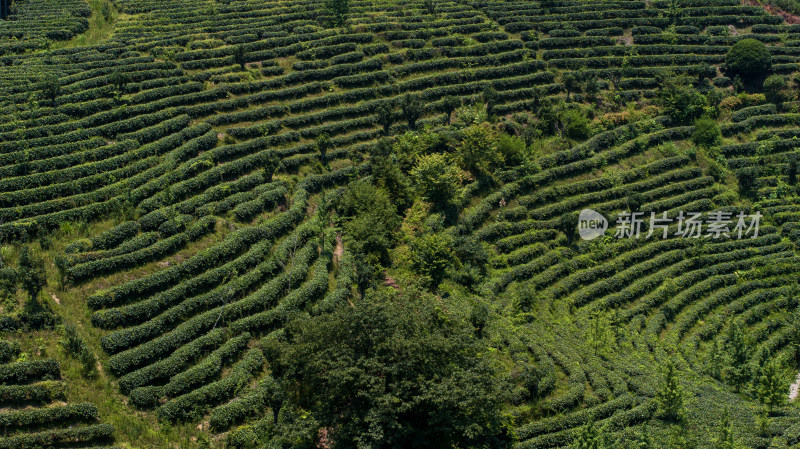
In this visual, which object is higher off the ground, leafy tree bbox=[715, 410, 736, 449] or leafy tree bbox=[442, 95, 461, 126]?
leafy tree bbox=[442, 95, 461, 126]

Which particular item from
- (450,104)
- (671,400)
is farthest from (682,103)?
(671,400)

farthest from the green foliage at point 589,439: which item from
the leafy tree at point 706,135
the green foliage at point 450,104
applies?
the leafy tree at point 706,135

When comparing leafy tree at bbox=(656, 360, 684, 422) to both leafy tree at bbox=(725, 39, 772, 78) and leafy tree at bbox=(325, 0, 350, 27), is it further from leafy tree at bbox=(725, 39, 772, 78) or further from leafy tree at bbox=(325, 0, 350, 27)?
leafy tree at bbox=(325, 0, 350, 27)

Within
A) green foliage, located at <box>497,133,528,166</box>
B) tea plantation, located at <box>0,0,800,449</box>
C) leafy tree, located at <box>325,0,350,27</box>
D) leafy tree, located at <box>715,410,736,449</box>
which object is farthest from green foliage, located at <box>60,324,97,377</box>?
leafy tree, located at <box>325,0,350,27</box>

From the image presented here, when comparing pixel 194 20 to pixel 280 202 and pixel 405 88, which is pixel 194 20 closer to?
pixel 405 88

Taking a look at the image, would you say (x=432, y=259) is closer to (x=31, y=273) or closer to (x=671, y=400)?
(x=671, y=400)

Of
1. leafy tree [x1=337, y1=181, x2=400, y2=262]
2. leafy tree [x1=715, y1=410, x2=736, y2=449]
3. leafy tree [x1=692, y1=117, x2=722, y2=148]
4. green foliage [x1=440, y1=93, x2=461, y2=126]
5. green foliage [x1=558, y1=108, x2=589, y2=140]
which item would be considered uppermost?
green foliage [x1=440, y1=93, x2=461, y2=126]

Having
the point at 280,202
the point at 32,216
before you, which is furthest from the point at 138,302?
the point at 280,202

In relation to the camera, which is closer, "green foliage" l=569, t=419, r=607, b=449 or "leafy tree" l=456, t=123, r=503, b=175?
"green foliage" l=569, t=419, r=607, b=449
